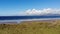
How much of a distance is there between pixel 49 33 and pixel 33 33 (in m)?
1.49

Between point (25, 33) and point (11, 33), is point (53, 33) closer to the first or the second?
point (25, 33)

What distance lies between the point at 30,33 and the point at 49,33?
1.77 metres

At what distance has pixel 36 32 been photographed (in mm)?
17453

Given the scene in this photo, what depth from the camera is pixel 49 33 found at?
16906mm

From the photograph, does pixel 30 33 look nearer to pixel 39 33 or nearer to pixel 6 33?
pixel 39 33

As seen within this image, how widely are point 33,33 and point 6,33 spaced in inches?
99.8

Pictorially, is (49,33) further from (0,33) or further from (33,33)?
(0,33)

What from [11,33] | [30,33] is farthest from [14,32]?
[30,33]

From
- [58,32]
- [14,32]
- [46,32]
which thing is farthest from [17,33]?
[58,32]

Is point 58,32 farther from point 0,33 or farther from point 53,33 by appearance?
point 0,33

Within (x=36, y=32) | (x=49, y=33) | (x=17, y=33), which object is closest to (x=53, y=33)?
(x=49, y=33)

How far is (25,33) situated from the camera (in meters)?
17.2

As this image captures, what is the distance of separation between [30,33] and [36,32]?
688mm

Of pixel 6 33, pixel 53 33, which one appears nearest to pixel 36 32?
pixel 53 33
